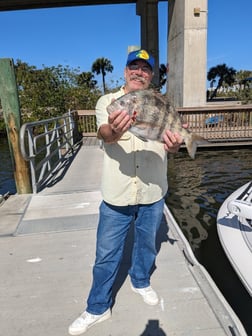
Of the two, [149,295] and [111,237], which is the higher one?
[111,237]

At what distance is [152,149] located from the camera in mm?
1959

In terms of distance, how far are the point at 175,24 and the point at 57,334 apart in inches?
550

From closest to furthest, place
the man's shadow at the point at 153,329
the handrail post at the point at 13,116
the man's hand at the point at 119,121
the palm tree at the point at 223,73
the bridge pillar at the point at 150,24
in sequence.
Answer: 1. the man's hand at the point at 119,121
2. the man's shadow at the point at 153,329
3. the handrail post at the point at 13,116
4. the bridge pillar at the point at 150,24
5. the palm tree at the point at 223,73

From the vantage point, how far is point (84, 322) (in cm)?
198

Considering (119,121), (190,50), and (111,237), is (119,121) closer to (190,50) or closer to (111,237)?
(111,237)

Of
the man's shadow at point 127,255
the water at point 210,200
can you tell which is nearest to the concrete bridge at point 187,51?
the water at point 210,200

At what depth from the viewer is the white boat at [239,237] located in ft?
9.73

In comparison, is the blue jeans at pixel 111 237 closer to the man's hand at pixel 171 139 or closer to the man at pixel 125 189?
the man at pixel 125 189

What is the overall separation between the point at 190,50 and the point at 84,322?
12407 millimetres

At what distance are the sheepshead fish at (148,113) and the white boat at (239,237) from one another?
1834 millimetres

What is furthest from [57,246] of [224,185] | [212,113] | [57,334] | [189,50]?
[189,50]

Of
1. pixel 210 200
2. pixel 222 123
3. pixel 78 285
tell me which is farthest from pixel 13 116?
pixel 222 123

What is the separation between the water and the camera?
3.35m

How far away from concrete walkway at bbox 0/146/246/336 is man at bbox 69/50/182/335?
223mm
